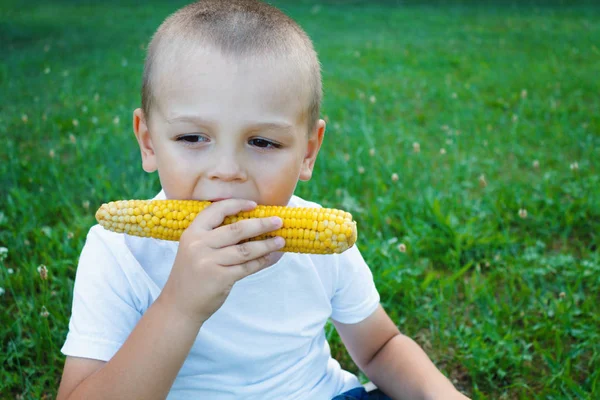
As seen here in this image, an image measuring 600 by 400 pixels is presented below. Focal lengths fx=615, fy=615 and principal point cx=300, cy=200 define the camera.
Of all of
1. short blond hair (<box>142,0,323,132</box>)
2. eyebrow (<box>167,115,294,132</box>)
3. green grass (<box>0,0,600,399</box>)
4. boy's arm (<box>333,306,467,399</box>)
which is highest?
short blond hair (<box>142,0,323,132</box>)

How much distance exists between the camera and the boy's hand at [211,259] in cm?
141

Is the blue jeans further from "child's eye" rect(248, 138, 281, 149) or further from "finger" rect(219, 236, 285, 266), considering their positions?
"child's eye" rect(248, 138, 281, 149)

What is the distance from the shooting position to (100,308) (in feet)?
5.20

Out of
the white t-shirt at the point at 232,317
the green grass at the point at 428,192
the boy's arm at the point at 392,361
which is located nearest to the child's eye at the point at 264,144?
the white t-shirt at the point at 232,317

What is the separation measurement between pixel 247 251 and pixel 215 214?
117 mm

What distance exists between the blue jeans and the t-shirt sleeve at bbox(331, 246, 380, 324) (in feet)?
0.78

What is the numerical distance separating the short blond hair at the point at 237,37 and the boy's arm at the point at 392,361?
751mm

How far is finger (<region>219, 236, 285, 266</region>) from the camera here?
4.65ft

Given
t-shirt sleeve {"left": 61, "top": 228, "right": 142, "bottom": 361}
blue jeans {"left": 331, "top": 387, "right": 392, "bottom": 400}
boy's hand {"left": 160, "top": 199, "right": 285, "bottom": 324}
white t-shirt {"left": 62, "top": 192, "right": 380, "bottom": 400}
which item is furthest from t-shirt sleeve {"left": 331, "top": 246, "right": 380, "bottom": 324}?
t-shirt sleeve {"left": 61, "top": 228, "right": 142, "bottom": 361}

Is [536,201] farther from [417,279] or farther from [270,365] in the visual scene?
[270,365]

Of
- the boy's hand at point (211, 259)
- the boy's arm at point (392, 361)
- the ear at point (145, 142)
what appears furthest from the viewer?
the boy's arm at point (392, 361)

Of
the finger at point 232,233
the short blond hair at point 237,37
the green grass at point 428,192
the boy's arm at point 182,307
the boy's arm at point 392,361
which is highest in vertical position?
the short blond hair at point 237,37

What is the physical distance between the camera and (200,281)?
1401 millimetres

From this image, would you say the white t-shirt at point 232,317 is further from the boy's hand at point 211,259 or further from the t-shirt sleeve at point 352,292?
the boy's hand at point 211,259
